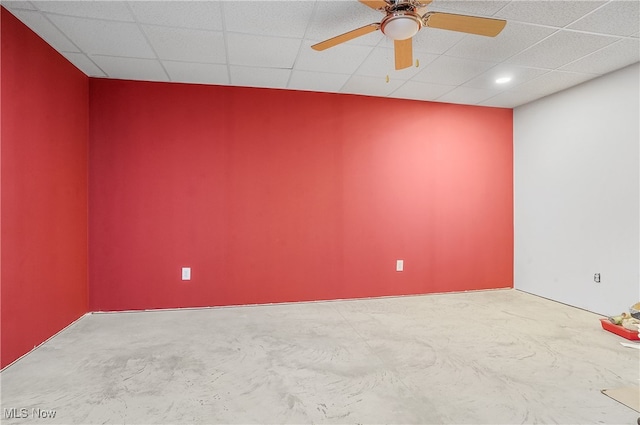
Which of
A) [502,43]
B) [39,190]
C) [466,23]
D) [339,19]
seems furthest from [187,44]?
[502,43]

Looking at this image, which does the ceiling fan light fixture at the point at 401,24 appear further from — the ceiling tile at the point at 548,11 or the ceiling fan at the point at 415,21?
the ceiling tile at the point at 548,11

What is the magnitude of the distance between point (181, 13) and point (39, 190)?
5.46 ft

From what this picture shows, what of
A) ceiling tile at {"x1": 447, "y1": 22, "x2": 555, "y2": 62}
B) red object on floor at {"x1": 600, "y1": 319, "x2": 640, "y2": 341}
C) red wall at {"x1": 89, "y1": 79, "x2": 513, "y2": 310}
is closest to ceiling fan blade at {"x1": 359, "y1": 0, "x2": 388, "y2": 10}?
ceiling tile at {"x1": 447, "y1": 22, "x2": 555, "y2": 62}

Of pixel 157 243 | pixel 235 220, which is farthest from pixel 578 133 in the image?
pixel 157 243

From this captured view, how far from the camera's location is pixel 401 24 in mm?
1873

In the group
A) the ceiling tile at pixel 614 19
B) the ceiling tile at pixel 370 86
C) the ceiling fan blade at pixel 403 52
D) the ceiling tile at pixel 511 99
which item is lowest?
the ceiling fan blade at pixel 403 52

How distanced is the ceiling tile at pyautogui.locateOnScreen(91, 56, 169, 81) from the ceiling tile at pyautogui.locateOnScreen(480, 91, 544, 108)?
3.57 metres

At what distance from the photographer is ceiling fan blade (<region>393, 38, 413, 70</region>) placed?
2090 millimetres

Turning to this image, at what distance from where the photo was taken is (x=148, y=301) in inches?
135

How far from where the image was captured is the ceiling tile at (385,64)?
9.23ft

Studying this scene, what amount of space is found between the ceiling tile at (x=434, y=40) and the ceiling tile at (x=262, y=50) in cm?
77

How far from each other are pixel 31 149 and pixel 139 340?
160cm

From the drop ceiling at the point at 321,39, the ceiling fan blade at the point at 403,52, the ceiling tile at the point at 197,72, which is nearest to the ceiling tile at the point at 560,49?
the drop ceiling at the point at 321,39

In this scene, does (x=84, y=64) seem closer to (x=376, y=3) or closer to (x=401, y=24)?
(x=376, y=3)
